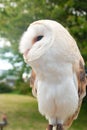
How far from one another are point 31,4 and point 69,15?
80 centimetres

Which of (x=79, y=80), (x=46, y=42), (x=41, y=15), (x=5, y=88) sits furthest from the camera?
(x=5, y=88)

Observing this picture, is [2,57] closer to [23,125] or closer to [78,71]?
[23,125]

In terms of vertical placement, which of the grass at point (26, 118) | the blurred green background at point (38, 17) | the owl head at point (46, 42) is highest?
the owl head at point (46, 42)

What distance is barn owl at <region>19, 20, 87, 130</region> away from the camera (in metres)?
1.61

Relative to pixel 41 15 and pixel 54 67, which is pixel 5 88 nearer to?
pixel 41 15

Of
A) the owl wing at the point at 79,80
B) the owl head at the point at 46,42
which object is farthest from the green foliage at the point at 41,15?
the owl head at the point at 46,42

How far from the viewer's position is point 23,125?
25.4 ft

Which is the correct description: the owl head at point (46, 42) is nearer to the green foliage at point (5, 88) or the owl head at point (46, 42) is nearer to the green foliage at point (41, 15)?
the green foliage at point (41, 15)

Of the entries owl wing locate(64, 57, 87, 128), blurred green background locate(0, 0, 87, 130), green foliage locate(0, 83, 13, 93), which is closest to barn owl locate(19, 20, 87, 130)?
owl wing locate(64, 57, 87, 128)

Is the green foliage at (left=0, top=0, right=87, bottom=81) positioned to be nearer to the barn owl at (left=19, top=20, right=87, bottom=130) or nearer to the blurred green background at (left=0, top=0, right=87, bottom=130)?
the blurred green background at (left=0, top=0, right=87, bottom=130)

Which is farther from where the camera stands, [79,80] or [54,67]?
[79,80]

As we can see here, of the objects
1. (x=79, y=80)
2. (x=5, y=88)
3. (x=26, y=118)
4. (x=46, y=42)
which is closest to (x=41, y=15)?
(x=26, y=118)

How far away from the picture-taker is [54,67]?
1.62 m

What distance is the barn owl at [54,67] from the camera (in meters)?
1.61
